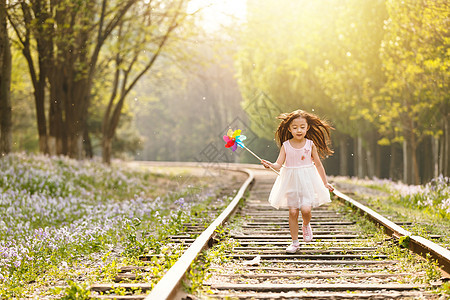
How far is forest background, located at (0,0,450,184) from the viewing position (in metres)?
15.6

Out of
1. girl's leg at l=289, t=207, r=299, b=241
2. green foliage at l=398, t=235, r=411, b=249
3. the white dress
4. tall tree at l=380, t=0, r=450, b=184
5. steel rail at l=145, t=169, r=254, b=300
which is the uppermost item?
tall tree at l=380, t=0, r=450, b=184

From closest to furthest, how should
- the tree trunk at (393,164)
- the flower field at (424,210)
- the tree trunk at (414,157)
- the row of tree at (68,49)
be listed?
the flower field at (424,210), the row of tree at (68,49), the tree trunk at (414,157), the tree trunk at (393,164)

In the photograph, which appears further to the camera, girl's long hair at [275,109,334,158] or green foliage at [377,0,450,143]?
green foliage at [377,0,450,143]

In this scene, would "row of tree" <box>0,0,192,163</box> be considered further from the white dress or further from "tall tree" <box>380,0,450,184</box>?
the white dress

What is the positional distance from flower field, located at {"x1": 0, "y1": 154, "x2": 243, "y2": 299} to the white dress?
140 cm

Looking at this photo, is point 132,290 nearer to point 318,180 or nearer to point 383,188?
point 318,180

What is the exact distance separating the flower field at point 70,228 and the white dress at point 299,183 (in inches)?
55.0

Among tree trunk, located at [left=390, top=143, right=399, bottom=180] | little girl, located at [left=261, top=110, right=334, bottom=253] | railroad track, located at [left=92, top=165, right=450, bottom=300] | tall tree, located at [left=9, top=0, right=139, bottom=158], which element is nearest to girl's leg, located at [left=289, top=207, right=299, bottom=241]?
little girl, located at [left=261, top=110, right=334, bottom=253]

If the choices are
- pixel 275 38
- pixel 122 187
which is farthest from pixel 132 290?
pixel 275 38

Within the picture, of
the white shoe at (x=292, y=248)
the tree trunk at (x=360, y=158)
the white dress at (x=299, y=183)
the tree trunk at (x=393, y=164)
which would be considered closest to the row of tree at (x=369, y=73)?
the tree trunk at (x=360, y=158)

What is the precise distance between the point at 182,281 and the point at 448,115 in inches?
630

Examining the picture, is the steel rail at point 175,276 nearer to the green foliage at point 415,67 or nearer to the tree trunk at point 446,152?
the green foliage at point 415,67

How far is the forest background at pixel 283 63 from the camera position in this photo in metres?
15.6

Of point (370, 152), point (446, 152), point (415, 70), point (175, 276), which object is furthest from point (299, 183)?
point (370, 152)
